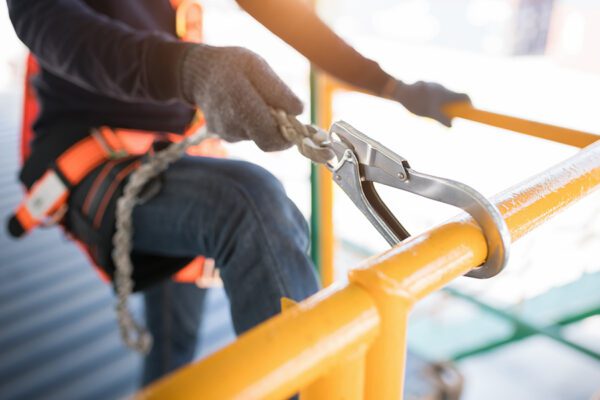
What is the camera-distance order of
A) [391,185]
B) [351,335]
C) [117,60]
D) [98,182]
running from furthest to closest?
1. [98,182]
2. [117,60]
3. [391,185]
4. [351,335]

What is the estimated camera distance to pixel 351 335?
1.08 feet

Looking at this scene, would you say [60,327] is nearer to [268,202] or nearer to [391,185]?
[268,202]

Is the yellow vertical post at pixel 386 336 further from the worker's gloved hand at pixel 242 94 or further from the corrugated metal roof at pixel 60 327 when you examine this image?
the corrugated metal roof at pixel 60 327

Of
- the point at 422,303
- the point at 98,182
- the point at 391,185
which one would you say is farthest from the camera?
the point at 422,303

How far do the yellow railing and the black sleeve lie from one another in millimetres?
534

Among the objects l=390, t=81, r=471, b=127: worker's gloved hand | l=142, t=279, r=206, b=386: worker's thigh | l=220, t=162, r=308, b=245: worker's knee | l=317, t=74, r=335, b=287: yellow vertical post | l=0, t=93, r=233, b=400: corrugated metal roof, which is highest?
l=390, t=81, r=471, b=127: worker's gloved hand

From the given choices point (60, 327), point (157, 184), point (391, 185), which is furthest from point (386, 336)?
point (60, 327)

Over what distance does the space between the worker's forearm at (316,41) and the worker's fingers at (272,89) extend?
0.58 ft

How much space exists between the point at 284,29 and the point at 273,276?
1.51ft

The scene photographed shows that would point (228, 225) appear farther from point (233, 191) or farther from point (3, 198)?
point (3, 198)

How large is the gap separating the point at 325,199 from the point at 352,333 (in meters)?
1.10

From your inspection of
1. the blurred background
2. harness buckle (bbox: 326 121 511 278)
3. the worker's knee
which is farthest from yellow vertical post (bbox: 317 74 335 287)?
harness buckle (bbox: 326 121 511 278)

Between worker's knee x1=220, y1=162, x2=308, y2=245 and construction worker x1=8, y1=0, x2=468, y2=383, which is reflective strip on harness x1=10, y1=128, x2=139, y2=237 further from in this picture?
worker's knee x1=220, y1=162, x2=308, y2=245

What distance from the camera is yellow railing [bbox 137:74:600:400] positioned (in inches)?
10.9
